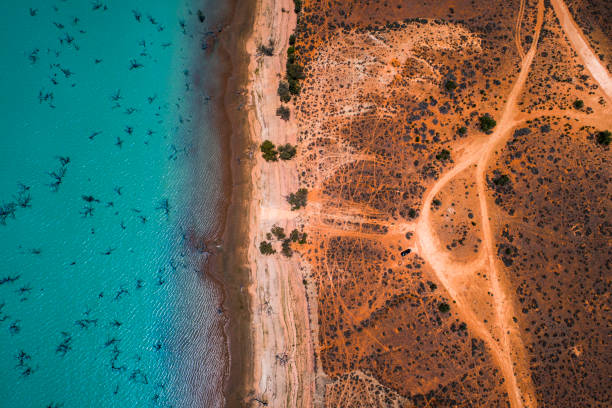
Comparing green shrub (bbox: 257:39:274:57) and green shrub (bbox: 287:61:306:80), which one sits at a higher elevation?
green shrub (bbox: 257:39:274:57)

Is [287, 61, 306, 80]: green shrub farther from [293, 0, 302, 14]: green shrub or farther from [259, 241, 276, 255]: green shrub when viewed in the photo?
[259, 241, 276, 255]: green shrub

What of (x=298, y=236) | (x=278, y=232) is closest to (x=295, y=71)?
(x=278, y=232)

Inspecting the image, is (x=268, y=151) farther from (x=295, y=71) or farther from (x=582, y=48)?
(x=582, y=48)

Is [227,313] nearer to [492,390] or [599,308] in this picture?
[492,390]

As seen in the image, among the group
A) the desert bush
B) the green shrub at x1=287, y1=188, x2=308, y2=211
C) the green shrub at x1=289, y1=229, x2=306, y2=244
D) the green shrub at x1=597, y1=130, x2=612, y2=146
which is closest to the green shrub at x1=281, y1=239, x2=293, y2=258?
the green shrub at x1=289, y1=229, x2=306, y2=244

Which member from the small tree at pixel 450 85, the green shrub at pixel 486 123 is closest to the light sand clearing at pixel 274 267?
the small tree at pixel 450 85

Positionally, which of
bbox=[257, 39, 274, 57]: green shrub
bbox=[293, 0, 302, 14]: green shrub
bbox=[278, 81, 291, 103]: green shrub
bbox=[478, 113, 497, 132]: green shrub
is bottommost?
bbox=[278, 81, 291, 103]: green shrub

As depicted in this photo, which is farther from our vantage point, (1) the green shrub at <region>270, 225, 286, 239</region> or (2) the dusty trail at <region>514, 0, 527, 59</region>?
(1) the green shrub at <region>270, 225, 286, 239</region>

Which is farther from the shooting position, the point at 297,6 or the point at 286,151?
the point at 297,6
